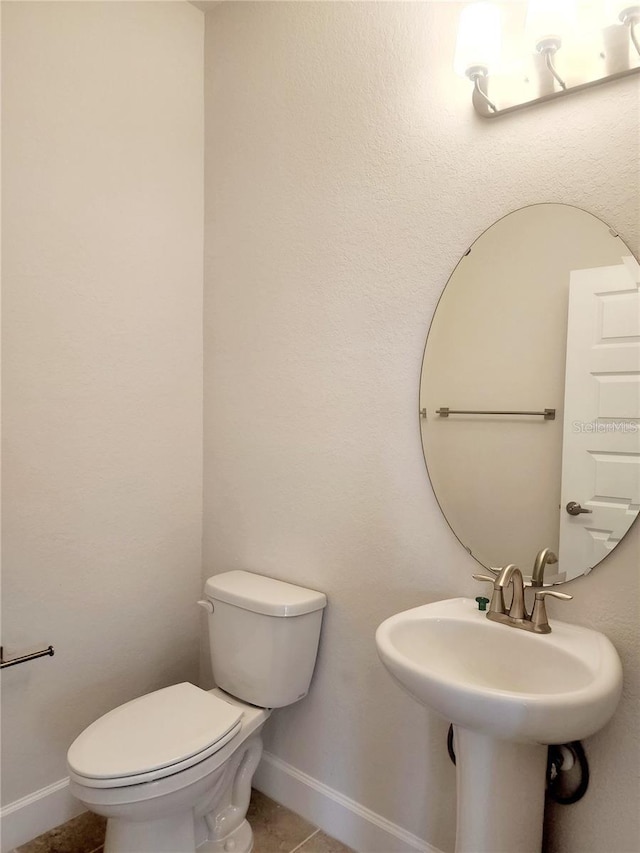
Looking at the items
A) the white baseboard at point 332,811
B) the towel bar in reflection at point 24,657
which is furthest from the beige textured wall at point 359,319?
the towel bar in reflection at point 24,657

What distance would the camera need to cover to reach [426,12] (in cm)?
151

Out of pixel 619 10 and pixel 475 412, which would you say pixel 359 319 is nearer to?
pixel 475 412

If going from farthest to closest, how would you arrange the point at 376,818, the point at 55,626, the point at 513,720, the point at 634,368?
the point at 55,626 → the point at 376,818 → the point at 634,368 → the point at 513,720

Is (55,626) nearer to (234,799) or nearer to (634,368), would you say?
(234,799)

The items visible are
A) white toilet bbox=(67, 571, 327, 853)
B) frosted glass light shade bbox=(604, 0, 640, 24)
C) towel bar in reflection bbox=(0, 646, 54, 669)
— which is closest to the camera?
frosted glass light shade bbox=(604, 0, 640, 24)

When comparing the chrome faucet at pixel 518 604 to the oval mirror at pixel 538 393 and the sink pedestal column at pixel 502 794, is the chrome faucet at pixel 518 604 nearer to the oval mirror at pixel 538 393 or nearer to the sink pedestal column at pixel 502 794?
the oval mirror at pixel 538 393

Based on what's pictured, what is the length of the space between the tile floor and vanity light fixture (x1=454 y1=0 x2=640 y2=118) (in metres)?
2.06

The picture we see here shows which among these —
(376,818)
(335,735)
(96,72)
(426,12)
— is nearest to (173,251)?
(96,72)

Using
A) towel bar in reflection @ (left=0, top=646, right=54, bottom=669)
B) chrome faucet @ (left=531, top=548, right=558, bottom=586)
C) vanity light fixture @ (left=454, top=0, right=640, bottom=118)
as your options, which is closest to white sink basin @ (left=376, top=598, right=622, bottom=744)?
chrome faucet @ (left=531, top=548, right=558, bottom=586)

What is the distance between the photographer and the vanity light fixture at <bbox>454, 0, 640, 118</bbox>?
3.88 ft

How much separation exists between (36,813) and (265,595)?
3.02ft

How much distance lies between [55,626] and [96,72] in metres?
1.73

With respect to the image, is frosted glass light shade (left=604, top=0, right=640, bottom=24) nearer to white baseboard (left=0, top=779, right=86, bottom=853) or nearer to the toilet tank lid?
the toilet tank lid

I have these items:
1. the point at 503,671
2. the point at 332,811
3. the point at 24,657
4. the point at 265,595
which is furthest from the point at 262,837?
the point at 503,671
